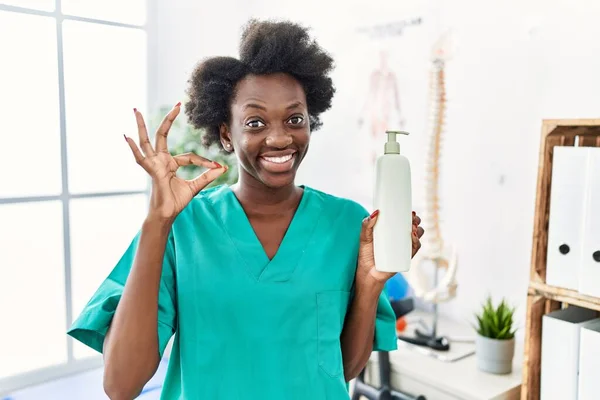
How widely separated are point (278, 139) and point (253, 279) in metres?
0.22

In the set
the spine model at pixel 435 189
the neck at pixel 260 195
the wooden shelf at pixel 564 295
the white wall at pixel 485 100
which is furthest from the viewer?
the spine model at pixel 435 189

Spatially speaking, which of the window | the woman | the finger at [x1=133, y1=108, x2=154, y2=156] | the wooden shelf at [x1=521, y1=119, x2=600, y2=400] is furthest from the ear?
the window

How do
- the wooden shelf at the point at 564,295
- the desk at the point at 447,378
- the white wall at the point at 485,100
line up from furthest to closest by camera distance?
the white wall at the point at 485,100 < the desk at the point at 447,378 < the wooden shelf at the point at 564,295

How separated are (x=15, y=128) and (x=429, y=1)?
1813 mm

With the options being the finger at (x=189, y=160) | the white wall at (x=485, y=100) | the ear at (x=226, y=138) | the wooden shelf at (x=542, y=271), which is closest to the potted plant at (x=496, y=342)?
the wooden shelf at (x=542, y=271)

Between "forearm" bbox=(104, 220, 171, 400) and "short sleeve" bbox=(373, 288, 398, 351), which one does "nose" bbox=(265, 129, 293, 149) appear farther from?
"short sleeve" bbox=(373, 288, 398, 351)

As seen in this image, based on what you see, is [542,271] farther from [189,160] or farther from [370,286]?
[189,160]

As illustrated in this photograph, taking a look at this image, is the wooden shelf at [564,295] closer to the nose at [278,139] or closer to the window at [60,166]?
the nose at [278,139]

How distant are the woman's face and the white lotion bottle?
5.5 inches

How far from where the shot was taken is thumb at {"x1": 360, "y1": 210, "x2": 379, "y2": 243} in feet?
2.79

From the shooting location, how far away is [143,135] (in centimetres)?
72

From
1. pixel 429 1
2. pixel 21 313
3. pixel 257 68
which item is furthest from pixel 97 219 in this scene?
pixel 257 68

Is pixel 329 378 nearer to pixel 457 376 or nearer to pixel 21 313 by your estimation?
pixel 457 376

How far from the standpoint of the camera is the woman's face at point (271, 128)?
33.5 inches
